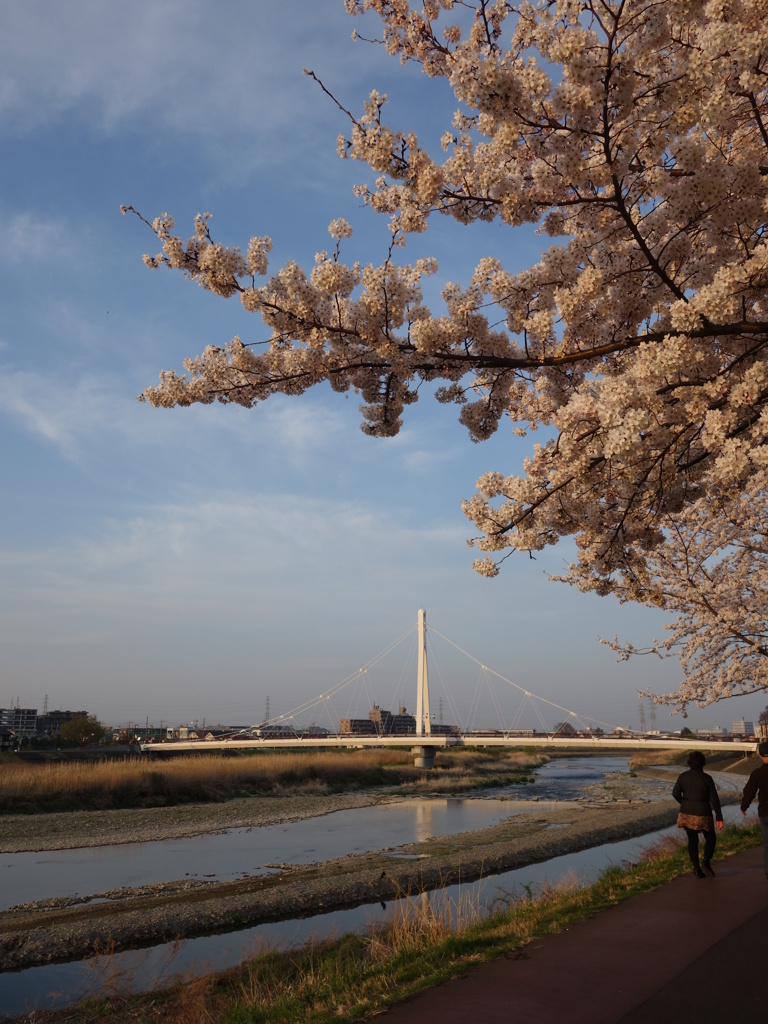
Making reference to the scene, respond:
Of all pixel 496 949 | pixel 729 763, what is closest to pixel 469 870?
pixel 496 949

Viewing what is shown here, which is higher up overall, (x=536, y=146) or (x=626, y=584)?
(x=536, y=146)

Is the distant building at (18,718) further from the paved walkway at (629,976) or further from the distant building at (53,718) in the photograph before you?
the paved walkway at (629,976)

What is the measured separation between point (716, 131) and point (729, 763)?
65.6 meters

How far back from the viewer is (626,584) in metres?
7.63

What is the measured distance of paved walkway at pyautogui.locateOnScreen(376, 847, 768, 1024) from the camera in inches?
171

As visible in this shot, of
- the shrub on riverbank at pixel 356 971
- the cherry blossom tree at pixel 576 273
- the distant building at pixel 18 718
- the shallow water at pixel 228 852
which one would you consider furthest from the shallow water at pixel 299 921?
the distant building at pixel 18 718

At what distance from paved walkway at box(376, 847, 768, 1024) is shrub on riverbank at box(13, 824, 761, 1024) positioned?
1.16 ft

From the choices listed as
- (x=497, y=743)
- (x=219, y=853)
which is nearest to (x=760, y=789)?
(x=219, y=853)

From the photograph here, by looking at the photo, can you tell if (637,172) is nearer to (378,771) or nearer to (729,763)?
(378,771)

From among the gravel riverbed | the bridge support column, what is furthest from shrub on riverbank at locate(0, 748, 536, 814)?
the gravel riverbed

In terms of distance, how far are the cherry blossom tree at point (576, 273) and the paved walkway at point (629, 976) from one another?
316 centimetres

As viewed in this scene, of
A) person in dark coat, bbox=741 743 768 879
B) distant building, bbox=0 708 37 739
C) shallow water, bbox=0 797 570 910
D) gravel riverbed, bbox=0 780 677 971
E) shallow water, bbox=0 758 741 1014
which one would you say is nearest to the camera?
person in dark coat, bbox=741 743 768 879

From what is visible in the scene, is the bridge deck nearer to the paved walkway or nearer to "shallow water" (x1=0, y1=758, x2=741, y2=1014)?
"shallow water" (x1=0, y1=758, x2=741, y2=1014)

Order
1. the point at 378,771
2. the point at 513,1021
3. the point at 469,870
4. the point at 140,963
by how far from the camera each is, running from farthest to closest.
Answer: the point at 378,771 < the point at 469,870 < the point at 140,963 < the point at 513,1021
